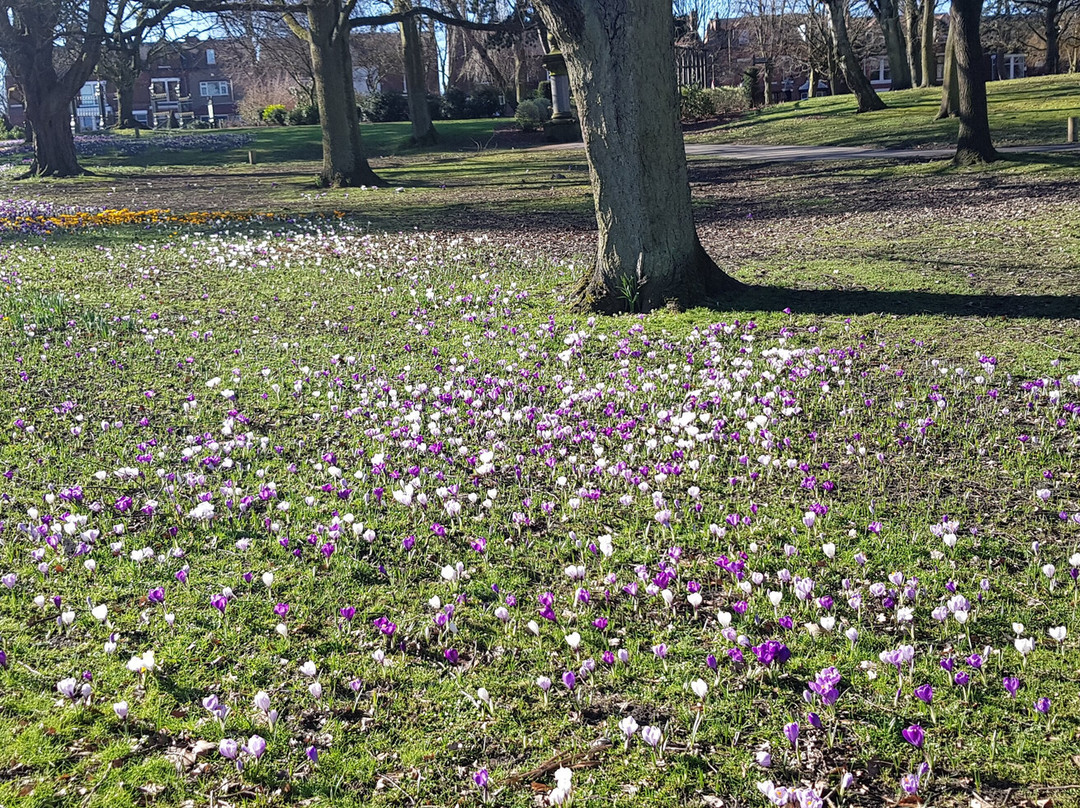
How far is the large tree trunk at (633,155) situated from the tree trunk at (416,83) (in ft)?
86.0

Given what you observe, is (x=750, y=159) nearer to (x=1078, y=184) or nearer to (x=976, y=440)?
(x=1078, y=184)

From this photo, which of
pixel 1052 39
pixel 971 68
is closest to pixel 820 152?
pixel 971 68

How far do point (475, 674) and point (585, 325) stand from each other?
506 cm

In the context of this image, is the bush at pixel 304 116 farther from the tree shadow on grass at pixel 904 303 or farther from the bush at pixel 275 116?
the tree shadow on grass at pixel 904 303

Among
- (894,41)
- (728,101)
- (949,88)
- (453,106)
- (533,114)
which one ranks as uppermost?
(453,106)

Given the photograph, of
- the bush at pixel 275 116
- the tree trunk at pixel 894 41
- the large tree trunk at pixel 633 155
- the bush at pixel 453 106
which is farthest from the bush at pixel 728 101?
the large tree trunk at pixel 633 155

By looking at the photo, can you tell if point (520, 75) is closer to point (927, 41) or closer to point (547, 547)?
point (927, 41)

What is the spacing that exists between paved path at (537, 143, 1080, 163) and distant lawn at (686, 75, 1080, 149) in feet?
Answer: 2.36

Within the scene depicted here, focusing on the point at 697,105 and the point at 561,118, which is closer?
the point at 561,118

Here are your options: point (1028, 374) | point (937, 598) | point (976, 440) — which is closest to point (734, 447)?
point (976, 440)

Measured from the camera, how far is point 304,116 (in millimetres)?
52125

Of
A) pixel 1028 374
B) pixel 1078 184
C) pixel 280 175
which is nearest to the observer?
pixel 1028 374

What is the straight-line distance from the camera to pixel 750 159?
24.3m

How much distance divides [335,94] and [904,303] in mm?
15475
